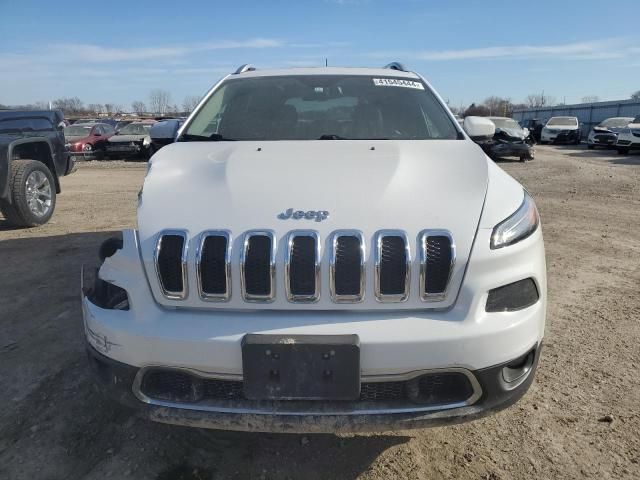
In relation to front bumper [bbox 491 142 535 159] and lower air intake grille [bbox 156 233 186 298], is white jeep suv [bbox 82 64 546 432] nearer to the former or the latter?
lower air intake grille [bbox 156 233 186 298]

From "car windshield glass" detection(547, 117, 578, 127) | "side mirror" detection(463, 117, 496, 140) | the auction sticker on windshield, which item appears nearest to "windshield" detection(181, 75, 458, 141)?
the auction sticker on windshield

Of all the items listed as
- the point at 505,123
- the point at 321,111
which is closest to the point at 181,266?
the point at 321,111

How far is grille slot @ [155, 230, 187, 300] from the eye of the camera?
81.0 inches

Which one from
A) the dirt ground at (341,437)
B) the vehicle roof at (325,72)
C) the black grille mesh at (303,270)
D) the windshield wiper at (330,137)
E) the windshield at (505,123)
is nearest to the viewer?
the black grille mesh at (303,270)

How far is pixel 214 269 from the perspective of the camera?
205 centimetres

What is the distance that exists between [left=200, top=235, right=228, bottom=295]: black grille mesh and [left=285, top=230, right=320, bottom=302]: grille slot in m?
0.26

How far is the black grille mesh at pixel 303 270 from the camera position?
2.00m

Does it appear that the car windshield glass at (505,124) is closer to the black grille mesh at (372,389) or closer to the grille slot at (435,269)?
the grille slot at (435,269)

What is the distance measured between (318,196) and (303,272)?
1.34ft

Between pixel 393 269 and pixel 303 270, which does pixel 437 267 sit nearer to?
pixel 393 269

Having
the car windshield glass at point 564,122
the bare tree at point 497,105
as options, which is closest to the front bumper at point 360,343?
the car windshield glass at point 564,122

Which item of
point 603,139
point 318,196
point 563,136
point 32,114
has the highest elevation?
point 32,114

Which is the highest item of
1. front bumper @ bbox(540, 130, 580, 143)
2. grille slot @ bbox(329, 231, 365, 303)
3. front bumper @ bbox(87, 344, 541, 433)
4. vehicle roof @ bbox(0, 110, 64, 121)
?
vehicle roof @ bbox(0, 110, 64, 121)

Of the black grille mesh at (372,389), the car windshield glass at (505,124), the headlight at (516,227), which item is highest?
the headlight at (516,227)
